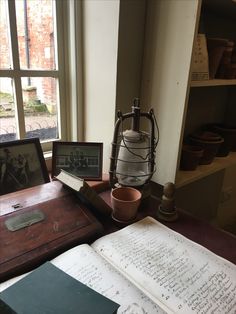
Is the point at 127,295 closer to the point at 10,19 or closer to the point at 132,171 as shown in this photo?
the point at 132,171

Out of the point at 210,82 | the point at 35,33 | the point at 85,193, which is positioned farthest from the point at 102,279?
the point at 35,33

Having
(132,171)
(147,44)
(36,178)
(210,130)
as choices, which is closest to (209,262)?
(132,171)

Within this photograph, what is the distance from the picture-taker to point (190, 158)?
3.43 feet

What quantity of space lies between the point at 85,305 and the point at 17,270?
18 centimetres

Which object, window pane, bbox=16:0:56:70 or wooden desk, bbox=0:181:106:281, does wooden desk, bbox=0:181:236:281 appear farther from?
window pane, bbox=16:0:56:70

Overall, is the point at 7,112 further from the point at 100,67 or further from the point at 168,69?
the point at 168,69

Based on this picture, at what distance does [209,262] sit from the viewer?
24.4 inches

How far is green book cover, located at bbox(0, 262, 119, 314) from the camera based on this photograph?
1.45 feet

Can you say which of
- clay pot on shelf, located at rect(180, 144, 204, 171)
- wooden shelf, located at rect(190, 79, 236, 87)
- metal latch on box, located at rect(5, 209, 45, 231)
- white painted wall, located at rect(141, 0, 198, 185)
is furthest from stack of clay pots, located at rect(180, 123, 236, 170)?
metal latch on box, located at rect(5, 209, 45, 231)

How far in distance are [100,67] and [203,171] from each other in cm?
57

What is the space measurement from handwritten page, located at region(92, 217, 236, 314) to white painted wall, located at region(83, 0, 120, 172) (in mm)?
418

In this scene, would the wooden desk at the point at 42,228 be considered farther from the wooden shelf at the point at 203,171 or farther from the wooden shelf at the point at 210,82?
the wooden shelf at the point at 210,82

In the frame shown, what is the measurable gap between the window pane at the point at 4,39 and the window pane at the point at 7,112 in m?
0.06

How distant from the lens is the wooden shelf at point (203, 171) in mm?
996
